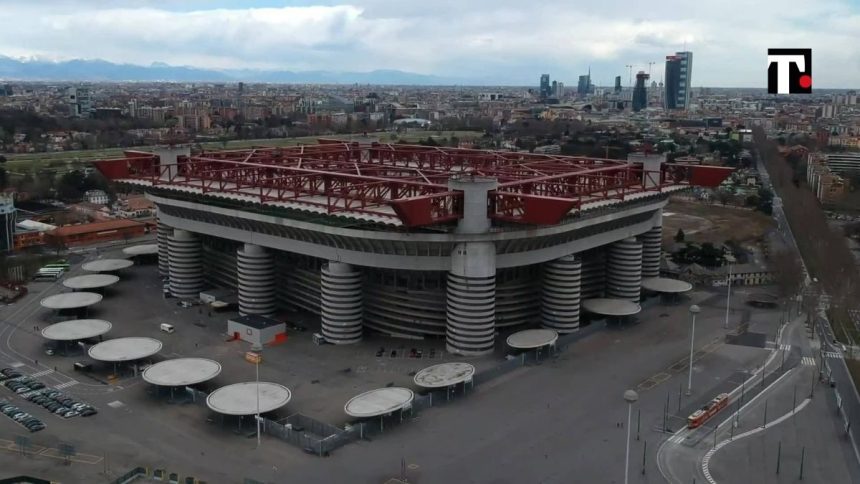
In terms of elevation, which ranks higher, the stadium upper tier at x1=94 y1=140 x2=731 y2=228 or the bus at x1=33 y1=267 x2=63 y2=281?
the stadium upper tier at x1=94 y1=140 x2=731 y2=228

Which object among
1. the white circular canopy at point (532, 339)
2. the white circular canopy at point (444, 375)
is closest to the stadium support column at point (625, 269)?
the white circular canopy at point (532, 339)

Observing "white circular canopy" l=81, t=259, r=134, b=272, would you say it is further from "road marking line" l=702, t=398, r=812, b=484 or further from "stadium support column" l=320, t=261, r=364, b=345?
"road marking line" l=702, t=398, r=812, b=484

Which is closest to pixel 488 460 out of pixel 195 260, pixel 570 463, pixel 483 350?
pixel 570 463

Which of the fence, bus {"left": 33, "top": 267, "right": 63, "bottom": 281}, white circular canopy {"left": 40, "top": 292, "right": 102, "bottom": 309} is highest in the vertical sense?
white circular canopy {"left": 40, "top": 292, "right": 102, "bottom": 309}

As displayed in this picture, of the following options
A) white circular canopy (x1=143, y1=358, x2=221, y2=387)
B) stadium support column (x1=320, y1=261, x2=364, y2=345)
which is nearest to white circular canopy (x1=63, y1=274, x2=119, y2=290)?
white circular canopy (x1=143, y1=358, x2=221, y2=387)

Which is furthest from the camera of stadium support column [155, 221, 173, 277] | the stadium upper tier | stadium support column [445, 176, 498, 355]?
stadium support column [155, 221, 173, 277]

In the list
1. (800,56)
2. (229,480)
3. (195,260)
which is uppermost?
(800,56)

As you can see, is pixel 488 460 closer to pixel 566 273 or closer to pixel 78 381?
pixel 566 273
